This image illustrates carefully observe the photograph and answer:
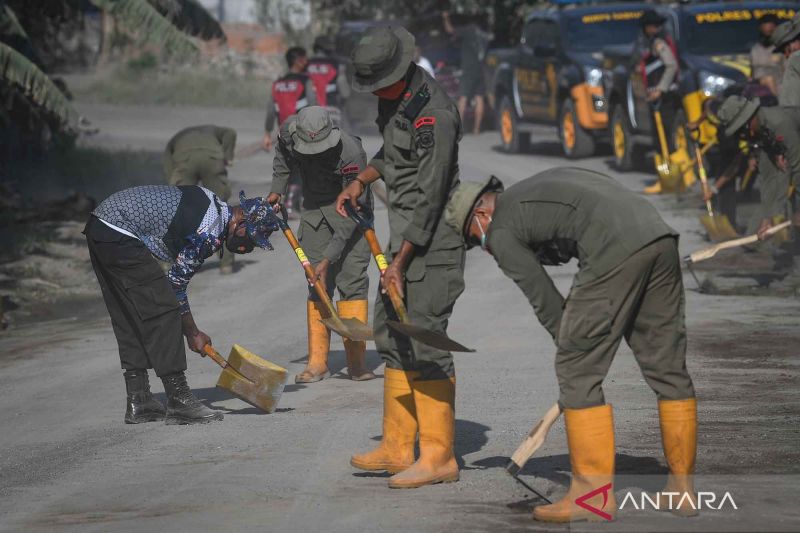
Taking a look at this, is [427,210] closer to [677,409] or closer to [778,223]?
[677,409]

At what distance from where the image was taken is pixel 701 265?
13.6 metres

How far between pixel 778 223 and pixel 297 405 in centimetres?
511

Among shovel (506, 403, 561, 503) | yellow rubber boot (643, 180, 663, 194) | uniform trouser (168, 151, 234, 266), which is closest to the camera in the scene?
shovel (506, 403, 561, 503)

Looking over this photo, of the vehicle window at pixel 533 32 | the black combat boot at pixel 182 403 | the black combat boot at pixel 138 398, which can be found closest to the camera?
the black combat boot at pixel 182 403

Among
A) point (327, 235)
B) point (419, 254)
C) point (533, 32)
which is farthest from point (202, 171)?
point (533, 32)

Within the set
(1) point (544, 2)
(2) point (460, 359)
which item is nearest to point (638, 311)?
(2) point (460, 359)

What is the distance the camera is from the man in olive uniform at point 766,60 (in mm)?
16281

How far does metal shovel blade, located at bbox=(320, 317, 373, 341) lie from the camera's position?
8.84m

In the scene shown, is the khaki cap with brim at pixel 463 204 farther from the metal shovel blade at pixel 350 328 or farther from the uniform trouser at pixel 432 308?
the metal shovel blade at pixel 350 328

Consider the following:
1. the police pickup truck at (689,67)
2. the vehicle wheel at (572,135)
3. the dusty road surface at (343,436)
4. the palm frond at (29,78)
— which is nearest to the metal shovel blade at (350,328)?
the dusty road surface at (343,436)

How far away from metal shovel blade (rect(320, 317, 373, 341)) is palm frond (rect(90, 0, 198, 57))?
9.03 metres

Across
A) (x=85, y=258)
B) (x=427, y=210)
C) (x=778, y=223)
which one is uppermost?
(x=427, y=210)

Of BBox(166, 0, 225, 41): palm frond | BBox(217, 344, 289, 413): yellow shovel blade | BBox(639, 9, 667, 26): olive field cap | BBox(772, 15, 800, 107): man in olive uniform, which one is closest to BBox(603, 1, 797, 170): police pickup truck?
BBox(639, 9, 667, 26): olive field cap

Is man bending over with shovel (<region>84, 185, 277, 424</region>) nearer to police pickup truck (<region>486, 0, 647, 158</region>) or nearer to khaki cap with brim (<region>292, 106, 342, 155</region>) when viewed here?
khaki cap with brim (<region>292, 106, 342, 155</region>)
